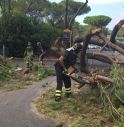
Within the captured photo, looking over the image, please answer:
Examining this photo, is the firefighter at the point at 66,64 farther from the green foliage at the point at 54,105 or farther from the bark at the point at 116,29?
the bark at the point at 116,29

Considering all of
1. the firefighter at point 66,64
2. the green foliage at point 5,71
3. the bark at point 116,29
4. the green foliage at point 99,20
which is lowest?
the green foliage at point 99,20

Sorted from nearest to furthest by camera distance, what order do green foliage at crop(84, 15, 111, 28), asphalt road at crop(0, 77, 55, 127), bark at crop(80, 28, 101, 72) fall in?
asphalt road at crop(0, 77, 55, 127) < bark at crop(80, 28, 101, 72) < green foliage at crop(84, 15, 111, 28)

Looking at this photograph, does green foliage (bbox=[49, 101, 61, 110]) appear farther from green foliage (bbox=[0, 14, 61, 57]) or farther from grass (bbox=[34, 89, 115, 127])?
green foliage (bbox=[0, 14, 61, 57])

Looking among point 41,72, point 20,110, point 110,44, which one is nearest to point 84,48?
point 110,44

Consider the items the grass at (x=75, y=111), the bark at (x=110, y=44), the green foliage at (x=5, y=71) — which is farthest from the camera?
the green foliage at (x=5, y=71)

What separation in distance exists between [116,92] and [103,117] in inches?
27.0

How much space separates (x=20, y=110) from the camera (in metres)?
11.5

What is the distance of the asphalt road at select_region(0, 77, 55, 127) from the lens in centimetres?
1009

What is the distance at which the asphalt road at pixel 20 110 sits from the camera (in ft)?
33.1

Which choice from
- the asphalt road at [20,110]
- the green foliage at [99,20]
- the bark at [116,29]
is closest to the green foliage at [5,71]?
the asphalt road at [20,110]

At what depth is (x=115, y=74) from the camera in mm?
10688

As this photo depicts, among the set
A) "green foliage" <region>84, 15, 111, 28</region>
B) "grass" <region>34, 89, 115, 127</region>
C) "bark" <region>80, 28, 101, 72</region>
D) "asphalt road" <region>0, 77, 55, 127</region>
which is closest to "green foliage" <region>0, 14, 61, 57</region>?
"asphalt road" <region>0, 77, 55, 127</region>

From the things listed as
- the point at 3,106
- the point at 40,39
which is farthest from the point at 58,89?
the point at 40,39

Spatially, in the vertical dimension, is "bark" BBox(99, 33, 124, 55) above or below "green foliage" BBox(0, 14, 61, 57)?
above
